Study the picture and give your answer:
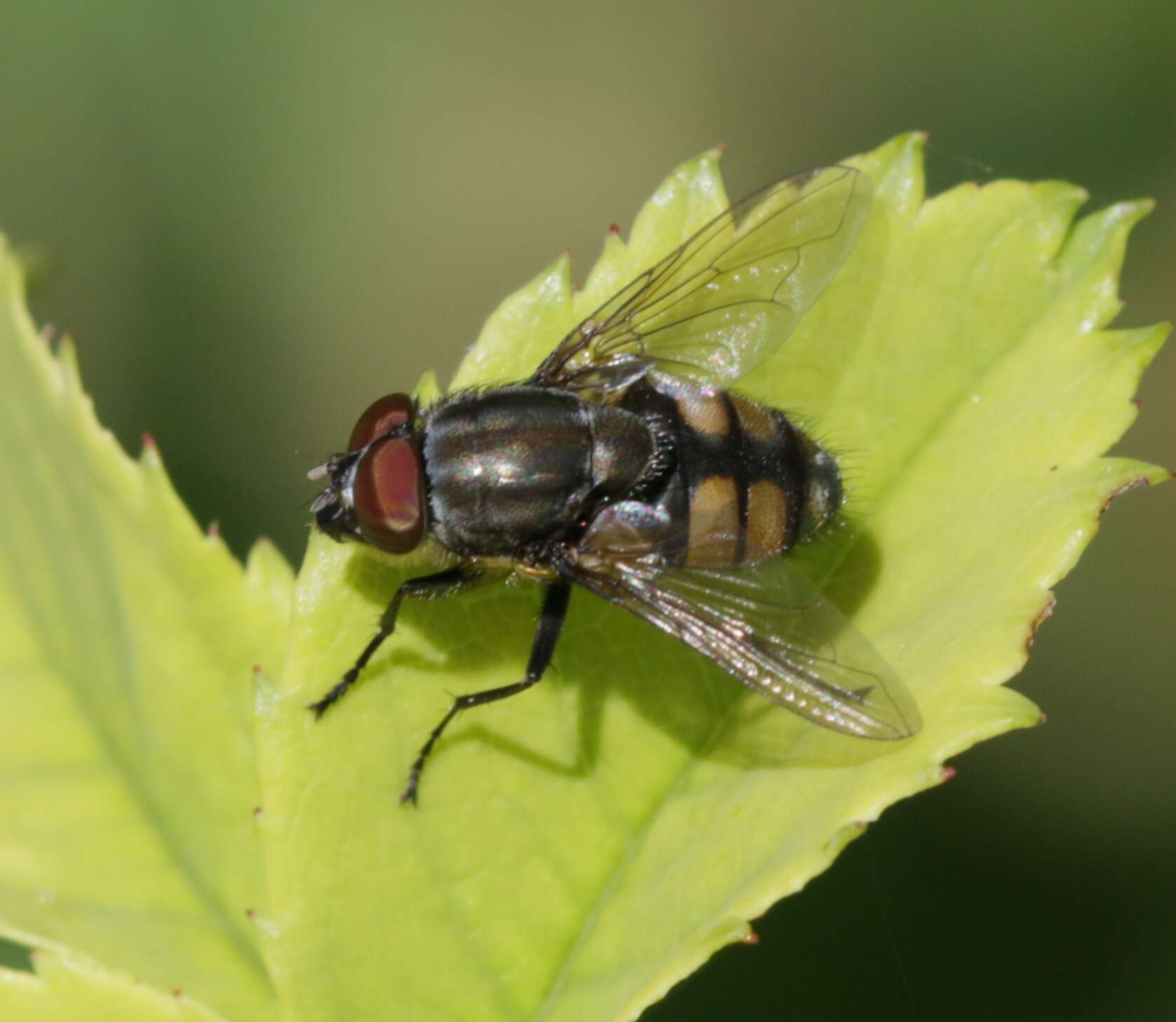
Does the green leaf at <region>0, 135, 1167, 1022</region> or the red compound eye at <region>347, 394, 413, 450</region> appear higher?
the red compound eye at <region>347, 394, 413, 450</region>

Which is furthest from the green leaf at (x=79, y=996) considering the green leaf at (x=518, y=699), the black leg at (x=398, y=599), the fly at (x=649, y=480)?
the fly at (x=649, y=480)

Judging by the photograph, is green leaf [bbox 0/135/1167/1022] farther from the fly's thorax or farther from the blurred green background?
the blurred green background

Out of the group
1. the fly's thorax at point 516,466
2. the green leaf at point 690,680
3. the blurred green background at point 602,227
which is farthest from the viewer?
the blurred green background at point 602,227

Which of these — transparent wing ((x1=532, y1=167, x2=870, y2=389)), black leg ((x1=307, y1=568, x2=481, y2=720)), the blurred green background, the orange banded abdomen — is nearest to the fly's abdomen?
the orange banded abdomen

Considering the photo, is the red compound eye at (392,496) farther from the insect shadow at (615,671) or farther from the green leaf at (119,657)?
the green leaf at (119,657)

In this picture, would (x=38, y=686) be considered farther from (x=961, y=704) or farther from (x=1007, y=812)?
(x=1007, y=812)

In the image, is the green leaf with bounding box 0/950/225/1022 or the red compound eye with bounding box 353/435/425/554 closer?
the green leaf with bounding box 0/950/225/1022

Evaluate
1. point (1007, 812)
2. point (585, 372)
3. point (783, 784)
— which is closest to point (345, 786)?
point (783, 784)
